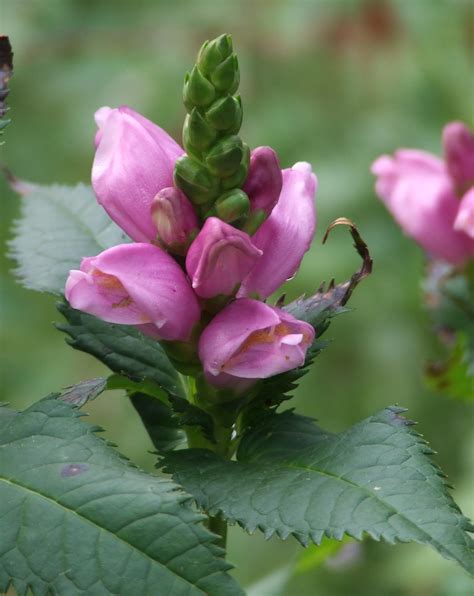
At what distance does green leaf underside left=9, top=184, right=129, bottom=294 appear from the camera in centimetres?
93

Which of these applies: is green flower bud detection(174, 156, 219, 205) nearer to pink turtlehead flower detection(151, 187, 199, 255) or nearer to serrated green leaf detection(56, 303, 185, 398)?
pink turtlehead flower detection(151, 187, 199, 255)

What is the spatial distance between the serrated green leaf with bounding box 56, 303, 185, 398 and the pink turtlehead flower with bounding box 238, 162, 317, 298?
0.32 feet

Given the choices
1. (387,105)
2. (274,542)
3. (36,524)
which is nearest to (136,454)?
(274,542)

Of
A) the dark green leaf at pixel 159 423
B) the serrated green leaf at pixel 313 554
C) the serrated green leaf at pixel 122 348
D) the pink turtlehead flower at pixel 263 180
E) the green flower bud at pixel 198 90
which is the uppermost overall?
the green flower bud at pixel 198 90

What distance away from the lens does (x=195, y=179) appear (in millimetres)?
766

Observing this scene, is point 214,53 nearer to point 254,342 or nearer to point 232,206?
point 232,206

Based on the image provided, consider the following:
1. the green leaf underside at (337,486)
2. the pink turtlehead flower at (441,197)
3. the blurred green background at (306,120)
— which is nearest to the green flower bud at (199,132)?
the green leaf underside at (337,486)

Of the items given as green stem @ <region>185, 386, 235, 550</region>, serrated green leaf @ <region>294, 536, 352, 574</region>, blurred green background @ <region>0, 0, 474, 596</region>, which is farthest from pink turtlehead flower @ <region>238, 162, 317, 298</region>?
blurred green background @ <region>0, 0, 474, 596</region>

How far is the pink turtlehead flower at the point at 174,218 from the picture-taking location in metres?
0.76

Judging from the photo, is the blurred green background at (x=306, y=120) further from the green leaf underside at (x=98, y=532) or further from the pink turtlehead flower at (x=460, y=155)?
the green leaf underside at (x=98, y=532)

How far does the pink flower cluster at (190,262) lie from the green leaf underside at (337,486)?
0.07m

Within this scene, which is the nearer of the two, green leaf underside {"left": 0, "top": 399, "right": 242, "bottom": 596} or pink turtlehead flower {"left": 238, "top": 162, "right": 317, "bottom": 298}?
green leaf underside {"left": 0, "top": 399, "right": 242, "bottom": 596}

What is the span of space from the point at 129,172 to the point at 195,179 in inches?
2.2

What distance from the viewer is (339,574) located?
198 cm
